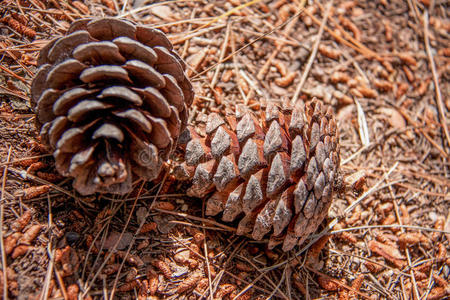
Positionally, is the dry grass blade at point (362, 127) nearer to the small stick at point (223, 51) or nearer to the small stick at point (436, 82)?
the small stick at point (436, 82)

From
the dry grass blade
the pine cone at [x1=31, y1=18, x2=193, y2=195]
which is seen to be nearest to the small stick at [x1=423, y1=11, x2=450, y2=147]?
the dry grass blade

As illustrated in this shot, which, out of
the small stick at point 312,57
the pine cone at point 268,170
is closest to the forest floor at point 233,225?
the small stick at point 312,57

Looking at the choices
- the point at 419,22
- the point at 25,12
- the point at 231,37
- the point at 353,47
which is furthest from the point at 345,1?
the point at 25,12

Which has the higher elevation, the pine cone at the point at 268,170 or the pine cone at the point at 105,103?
Result: the pine cone at the point at 105,103

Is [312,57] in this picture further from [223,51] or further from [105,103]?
[105,103]

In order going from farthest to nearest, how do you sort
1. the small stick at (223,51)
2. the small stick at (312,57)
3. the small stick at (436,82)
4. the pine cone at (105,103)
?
the small stick at (436,82), the small stick at (312,57), the small stick at (223,51), the pine cone at (105,103)

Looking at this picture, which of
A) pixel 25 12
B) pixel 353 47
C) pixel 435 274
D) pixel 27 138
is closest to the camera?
pixel 27 138

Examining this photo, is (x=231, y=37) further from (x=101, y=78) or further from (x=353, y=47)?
(x=101, y=78)
